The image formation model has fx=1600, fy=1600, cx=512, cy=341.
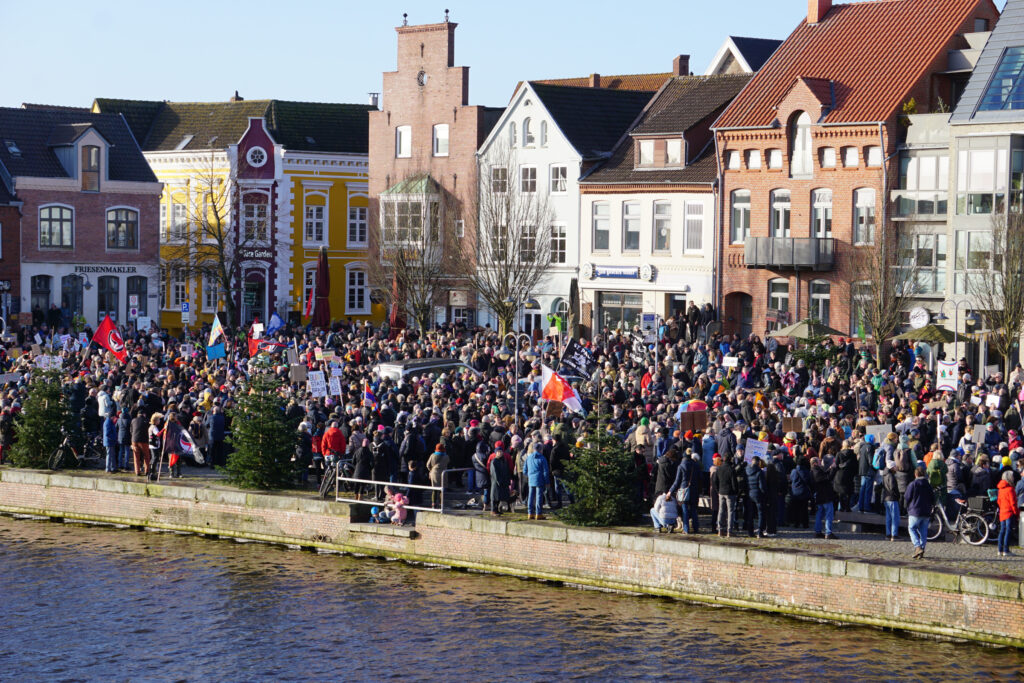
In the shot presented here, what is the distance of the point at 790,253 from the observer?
50.9 m

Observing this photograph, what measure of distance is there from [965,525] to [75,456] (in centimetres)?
1962

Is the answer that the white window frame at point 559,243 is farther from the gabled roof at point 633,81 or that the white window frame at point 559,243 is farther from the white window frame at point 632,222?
the gabled roof at point 633,81

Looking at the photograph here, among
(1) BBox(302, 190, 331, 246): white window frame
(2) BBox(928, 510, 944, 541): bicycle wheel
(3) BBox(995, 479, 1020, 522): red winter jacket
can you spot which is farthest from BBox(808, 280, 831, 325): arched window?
(1) BBox(302, 190, 331, 246): white window frame

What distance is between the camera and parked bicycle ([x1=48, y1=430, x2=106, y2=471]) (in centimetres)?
3528

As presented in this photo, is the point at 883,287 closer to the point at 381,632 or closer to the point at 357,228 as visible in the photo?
the point at 381,632

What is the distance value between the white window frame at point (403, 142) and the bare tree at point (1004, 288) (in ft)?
89.1

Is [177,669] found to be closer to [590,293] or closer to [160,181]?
[590,293]

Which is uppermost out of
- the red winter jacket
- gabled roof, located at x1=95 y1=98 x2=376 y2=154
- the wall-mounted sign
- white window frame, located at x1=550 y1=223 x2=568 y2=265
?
gabled roof, located at x1=95 y1=98 x2=376 y2=154

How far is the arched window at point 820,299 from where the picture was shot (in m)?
50.9

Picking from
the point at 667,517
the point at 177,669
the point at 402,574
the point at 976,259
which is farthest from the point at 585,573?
the point at 976,259

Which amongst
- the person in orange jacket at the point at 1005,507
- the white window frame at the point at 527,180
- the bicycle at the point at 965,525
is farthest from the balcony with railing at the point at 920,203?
the person in orange jacket at the point at 1005,507

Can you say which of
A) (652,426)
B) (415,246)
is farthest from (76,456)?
(415,246)

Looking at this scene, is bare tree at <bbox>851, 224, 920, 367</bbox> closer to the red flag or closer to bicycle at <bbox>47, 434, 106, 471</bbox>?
the red flag

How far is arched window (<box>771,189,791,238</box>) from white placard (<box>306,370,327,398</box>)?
22.5m
